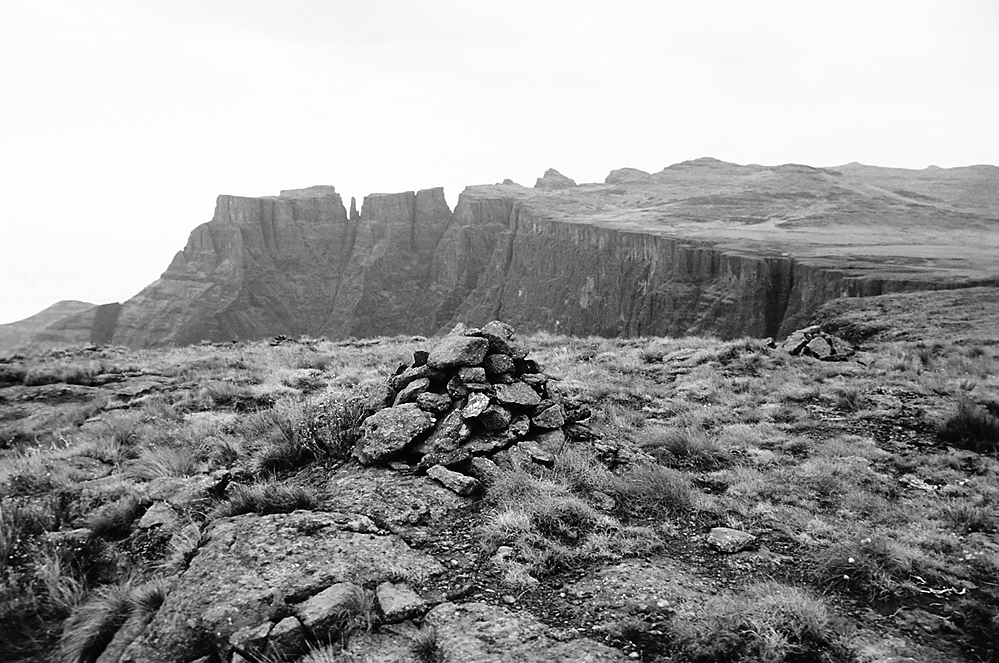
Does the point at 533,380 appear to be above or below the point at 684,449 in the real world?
above

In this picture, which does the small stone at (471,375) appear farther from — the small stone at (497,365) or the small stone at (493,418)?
the small stone at (493,418)

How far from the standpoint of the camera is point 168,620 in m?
3.98

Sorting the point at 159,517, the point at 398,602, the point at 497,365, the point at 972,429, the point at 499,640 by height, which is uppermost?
the point at 497,365

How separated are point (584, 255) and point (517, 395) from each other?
6473cm

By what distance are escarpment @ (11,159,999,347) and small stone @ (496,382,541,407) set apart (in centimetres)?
3223

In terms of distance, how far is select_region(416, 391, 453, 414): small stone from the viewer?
6.95 meters

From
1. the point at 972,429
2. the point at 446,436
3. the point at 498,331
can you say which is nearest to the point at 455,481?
the point at 446,436

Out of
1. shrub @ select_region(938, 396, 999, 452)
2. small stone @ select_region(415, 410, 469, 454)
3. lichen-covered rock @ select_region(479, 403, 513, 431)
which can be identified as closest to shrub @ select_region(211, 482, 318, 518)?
small stone @ select_region(415, 410, 469, 454)

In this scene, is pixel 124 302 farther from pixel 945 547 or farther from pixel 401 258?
pixel 945 547

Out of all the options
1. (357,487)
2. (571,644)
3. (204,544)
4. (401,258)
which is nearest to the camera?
(571,644)

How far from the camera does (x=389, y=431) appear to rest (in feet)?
21.7

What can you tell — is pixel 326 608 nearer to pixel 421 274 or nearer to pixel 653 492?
pixel 653 492

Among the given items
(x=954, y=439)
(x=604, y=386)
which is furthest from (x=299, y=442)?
(x=954, y=439)

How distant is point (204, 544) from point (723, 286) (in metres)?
50.7
